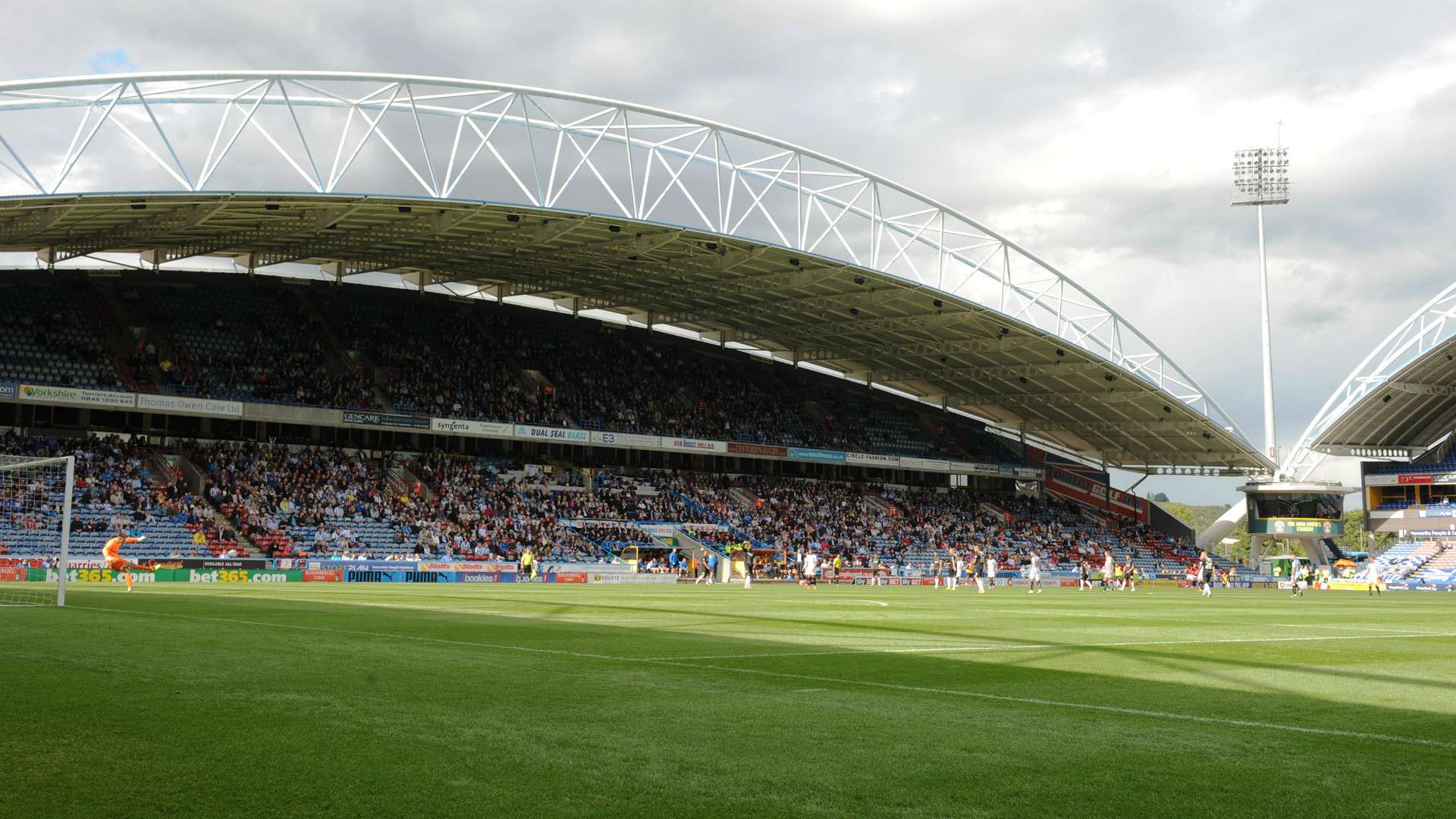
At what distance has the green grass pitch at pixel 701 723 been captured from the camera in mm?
6000

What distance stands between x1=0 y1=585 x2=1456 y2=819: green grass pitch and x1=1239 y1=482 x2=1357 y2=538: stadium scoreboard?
219 ft

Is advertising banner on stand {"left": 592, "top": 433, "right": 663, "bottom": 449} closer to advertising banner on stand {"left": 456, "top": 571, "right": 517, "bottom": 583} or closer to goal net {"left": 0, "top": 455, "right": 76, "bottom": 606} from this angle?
advertising banner on stand {"left": 456, "top": 571, "right": 517, "bottom": 583}

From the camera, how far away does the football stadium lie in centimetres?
698

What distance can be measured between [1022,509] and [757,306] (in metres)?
29.9

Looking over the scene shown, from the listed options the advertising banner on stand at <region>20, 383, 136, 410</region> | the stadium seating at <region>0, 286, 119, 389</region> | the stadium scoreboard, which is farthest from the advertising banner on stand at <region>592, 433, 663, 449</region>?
the stadium scoreboard

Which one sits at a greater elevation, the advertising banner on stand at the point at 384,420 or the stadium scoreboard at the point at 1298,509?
the advertising banner on stand at the point at 384,420

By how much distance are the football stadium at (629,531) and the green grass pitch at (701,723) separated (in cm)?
6

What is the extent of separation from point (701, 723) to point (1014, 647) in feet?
27.7

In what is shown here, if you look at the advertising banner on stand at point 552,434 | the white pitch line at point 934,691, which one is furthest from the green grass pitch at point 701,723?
the advertising banner on stand at point 552,434

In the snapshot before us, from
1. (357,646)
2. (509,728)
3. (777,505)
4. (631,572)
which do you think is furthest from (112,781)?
(777,505)

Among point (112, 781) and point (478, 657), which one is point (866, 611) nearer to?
point (478, 657)

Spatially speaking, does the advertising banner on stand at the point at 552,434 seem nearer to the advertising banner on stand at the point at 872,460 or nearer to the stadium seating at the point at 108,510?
the stadium seating at the point at 108,510

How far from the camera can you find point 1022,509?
8112 centimetres

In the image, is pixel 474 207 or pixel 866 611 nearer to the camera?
pixel 866 611
